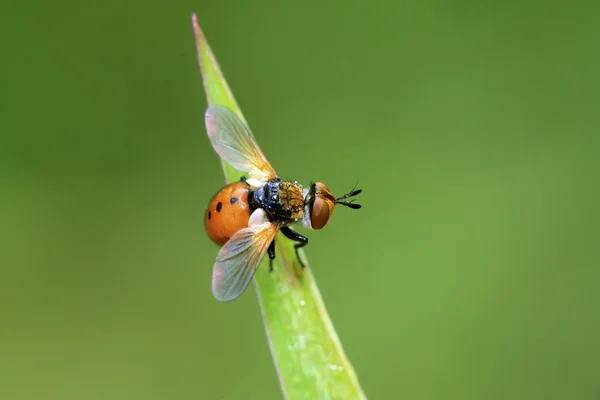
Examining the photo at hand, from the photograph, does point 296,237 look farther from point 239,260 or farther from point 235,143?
point 235,143

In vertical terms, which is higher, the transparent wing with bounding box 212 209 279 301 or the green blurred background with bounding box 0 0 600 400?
the green blurred background with bounding box 0 0 600 400

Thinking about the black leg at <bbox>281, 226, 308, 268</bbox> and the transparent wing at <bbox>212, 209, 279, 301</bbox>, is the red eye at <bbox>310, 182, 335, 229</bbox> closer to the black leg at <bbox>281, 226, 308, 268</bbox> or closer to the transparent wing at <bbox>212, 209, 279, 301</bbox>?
the black leg at <bbox>281, 226, 308, 268</bbox>

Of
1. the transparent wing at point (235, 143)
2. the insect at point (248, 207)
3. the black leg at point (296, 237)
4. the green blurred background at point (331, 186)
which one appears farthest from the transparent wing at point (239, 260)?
the green blurred background at point (331, 186)

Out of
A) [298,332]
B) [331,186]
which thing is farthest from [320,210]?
[331,186]

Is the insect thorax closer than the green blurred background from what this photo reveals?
Yes

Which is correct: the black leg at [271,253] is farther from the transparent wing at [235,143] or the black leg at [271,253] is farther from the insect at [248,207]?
the transparent wing at [235,143]

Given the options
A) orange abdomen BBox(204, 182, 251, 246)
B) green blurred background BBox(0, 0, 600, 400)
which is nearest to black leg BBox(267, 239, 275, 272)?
orange abdomen BBox(204, 182, 251, 246)
